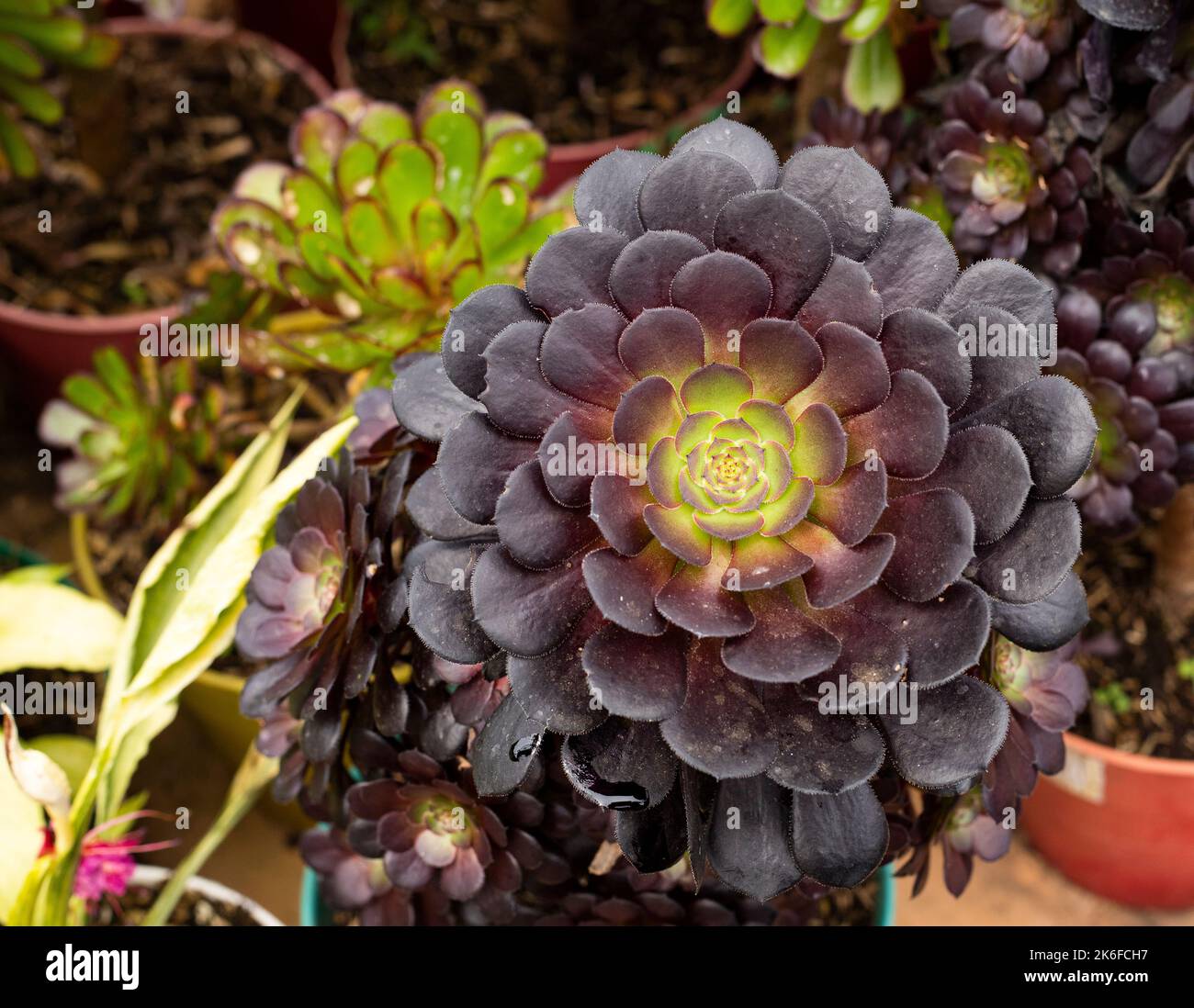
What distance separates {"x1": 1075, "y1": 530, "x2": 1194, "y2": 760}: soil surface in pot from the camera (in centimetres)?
110

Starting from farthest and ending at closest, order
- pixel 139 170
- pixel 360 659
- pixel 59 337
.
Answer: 1. pixel 139 170
2. pixel 59 337
3. pixel 360 659

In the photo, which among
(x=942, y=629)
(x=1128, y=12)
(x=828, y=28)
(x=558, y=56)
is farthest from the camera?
(x=558, y=56)

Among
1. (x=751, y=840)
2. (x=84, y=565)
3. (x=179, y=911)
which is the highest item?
(x=751, y=840)

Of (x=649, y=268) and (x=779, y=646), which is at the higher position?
(x=649, y=268)

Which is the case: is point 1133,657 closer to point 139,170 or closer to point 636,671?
point 636,671

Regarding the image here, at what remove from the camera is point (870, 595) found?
0.53m

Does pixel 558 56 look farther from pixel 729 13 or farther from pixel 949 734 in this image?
pixel 949 734

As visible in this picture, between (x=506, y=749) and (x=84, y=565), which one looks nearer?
(x=506, y=749)

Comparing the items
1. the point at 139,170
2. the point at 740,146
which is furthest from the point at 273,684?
the point at 139,170

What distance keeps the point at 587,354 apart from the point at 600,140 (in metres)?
1.08

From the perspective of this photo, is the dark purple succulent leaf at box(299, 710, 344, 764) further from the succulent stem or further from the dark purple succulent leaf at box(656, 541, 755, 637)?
the succulent stem

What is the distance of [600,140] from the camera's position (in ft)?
5.00

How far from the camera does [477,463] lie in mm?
523
